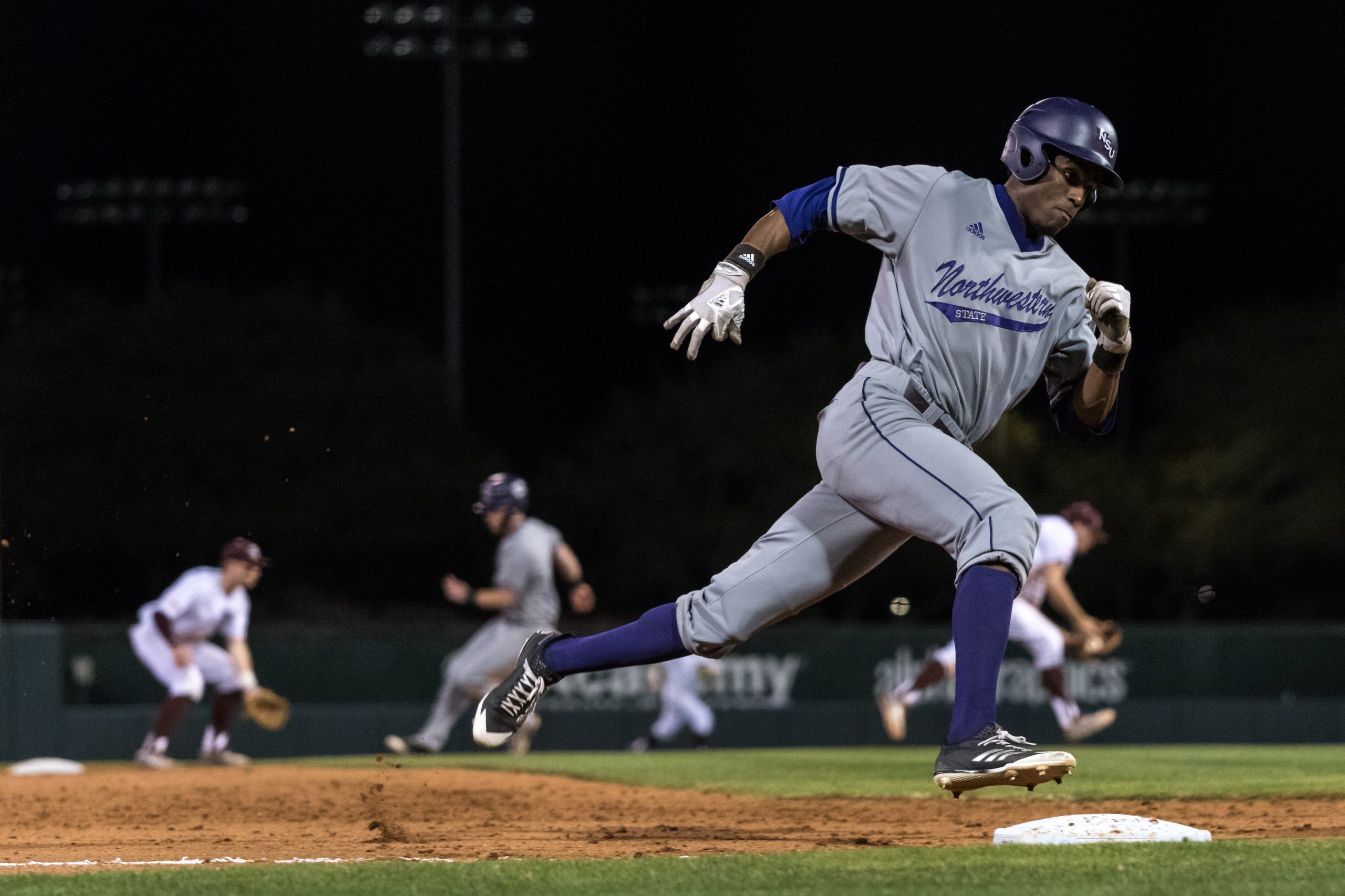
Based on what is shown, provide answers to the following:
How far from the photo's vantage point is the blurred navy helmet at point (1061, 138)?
5160mm

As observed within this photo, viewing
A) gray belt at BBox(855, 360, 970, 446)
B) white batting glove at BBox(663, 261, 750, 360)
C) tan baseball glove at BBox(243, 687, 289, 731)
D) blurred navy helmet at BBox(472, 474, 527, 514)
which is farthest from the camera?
blurred navy helmet at BBox(472, 474, 527, 514)

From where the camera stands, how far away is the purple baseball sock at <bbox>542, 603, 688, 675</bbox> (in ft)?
18.0

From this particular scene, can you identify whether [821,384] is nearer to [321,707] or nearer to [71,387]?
[71,387]

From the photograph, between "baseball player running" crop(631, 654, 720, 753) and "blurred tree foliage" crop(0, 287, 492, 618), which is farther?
"blurred tree foliage" crop(0, 287, 492, 618)

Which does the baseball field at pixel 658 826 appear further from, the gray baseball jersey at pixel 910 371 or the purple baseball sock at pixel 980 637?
the gray baseball jersey at pixel 910 371

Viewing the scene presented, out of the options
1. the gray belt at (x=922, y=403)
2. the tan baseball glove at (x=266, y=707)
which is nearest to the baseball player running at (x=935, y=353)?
the gray belt at (x=922, y=403)

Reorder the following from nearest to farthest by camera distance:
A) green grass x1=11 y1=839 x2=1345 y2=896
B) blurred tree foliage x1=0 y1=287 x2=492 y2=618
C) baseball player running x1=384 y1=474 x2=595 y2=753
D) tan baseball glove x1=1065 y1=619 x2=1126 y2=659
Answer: green grass x1=11 y1=839 x2=1345 y2=896, baseball player running x1=384 y1=474 x2=595 y2=753, tan baseball glove x1=1065 y1=619 x2=1126 y2=659, blurred tree foliage x1=0 y1=287 x2=492 y2=618

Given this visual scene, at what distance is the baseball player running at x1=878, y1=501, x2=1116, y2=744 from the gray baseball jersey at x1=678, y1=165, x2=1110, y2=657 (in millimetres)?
7548

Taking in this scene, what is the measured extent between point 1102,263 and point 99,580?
92.0 feet

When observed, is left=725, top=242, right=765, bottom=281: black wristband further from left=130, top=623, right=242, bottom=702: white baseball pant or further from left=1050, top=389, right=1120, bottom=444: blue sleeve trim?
left=130, top=623, right=242, bottom=702: white baseball pant

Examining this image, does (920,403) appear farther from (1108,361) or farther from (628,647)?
(628,647)

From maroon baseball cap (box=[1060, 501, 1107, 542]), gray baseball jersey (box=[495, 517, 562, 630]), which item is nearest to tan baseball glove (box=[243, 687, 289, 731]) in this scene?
gray baseball jersey (box=[495, 517, 562, 630])

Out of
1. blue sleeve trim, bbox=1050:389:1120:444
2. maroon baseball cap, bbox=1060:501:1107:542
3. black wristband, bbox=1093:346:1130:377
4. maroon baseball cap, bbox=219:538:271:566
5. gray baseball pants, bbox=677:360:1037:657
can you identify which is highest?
black wristband, bbox=1093:346:1130:377

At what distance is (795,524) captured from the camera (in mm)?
5344
